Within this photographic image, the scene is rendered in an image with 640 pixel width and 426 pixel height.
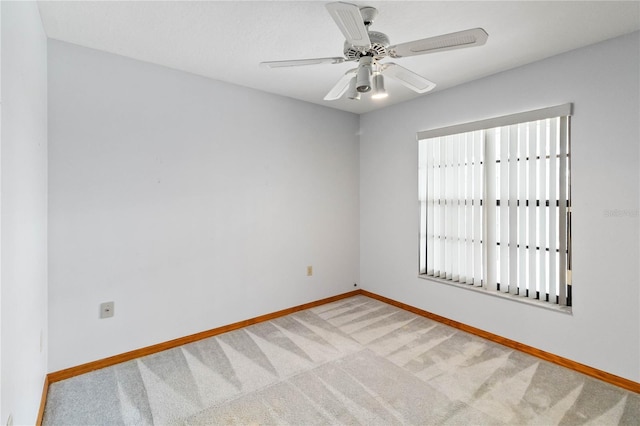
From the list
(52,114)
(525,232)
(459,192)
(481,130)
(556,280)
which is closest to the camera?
(52,114)

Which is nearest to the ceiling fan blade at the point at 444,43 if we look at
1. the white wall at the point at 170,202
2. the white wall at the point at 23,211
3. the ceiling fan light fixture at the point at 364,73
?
the ceiling fan light fixture at the point at 364,73

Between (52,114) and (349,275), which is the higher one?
(52,114)

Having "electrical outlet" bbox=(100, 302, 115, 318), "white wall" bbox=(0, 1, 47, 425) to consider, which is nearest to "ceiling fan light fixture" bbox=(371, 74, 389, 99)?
"white wall" bbox=(0, 1, 47, 425)

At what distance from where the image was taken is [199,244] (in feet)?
9.77

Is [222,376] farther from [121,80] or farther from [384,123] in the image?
[384,123]

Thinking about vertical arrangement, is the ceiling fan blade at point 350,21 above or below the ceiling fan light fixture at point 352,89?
above

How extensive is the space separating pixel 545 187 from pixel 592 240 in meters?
0.53

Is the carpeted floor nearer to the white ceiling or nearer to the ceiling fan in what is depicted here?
the ceiling fan

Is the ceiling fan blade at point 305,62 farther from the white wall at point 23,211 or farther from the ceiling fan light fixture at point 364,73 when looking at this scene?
the white wall at point 23,211

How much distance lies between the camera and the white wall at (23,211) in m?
1.28

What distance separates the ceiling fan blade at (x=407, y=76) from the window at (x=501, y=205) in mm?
1205

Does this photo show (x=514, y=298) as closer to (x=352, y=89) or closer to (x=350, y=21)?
(x=352, y=89)

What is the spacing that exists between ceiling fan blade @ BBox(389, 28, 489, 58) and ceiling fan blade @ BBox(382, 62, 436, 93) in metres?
0.20

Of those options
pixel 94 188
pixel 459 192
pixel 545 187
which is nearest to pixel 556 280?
pixel 545 187
